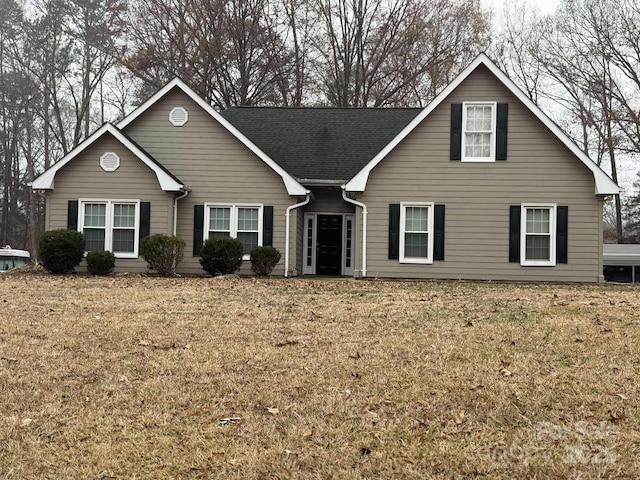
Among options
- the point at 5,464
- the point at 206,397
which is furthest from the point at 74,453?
the point at 206,397

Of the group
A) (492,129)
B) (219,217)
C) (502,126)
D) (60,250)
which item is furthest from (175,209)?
(502,126)

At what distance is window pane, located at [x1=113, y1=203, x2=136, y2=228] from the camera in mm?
18500

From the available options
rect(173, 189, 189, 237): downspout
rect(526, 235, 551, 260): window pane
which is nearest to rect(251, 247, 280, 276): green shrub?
rect(173, 189, 189, 237): downspout

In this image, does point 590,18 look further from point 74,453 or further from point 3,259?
point 74,453

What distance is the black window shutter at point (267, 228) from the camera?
18.8 metres

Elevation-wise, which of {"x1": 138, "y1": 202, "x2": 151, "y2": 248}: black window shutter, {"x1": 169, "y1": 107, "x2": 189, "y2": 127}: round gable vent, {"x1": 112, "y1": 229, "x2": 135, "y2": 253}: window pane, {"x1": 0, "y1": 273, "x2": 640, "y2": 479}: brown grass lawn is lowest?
{"x1": 0, "y1": 273, "x2": 640, "y2": 479}: brown grass lawn

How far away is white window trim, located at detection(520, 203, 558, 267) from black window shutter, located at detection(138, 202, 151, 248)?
985 centimetres

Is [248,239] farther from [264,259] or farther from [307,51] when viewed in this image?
[307,51]

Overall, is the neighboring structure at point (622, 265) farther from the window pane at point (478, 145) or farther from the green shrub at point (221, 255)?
the green shrub at point (221, 255)

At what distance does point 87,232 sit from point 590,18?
82.1 ft

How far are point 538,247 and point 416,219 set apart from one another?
3246 millimetres

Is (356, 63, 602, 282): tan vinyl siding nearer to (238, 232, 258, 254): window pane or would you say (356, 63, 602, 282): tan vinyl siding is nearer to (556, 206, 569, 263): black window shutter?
(556, 206, 569, 263): black window shutter

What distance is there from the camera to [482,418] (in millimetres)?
5008

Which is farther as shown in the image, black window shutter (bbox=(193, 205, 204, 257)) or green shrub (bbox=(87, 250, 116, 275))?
black window shutter (bbox=(193, 205, 204, 257))
